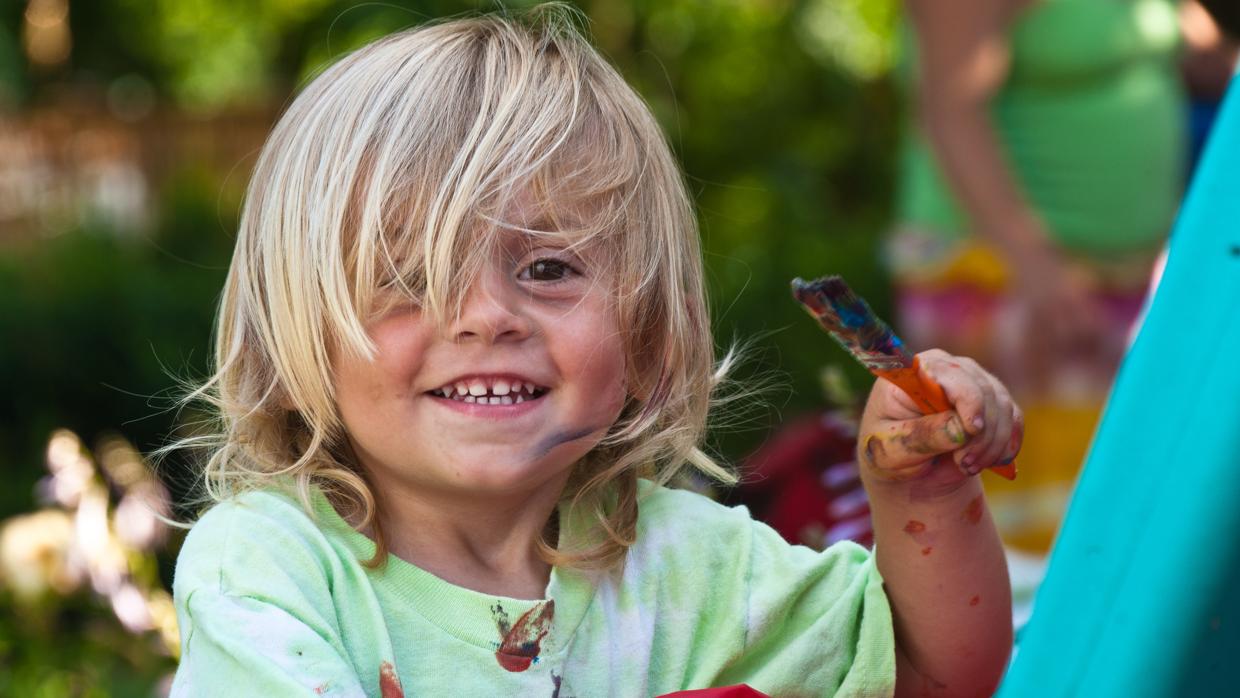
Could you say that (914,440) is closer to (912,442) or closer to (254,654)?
(912,442)

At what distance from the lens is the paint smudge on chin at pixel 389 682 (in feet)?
4.61

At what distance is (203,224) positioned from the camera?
20.1 ft

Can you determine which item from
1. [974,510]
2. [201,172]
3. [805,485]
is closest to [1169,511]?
[974,510]

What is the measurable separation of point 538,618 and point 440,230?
1.34ft

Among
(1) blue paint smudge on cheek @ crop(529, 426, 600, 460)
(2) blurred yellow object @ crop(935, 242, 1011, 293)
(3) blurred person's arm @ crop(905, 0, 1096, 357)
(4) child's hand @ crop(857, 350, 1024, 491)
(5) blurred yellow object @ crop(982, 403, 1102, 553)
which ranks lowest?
(5) blurred yellow object @ crop(982, 403, 1102, 553)

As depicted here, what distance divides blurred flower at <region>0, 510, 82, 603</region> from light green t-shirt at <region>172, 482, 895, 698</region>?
1603mm

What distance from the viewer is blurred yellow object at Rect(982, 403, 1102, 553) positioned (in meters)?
3.24

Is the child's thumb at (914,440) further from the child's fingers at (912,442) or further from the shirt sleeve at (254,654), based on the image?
the shirt sleeve at (254,654)

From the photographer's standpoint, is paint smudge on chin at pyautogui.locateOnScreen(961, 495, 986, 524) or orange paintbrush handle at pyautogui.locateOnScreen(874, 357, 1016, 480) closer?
orange paintbrush handle at pyautogui.locateOnScreen(874, 357, 1016, 480)

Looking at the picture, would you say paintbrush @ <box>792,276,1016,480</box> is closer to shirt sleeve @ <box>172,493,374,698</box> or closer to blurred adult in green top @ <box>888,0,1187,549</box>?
shirt sleeve @ <box>172,493,374,698</box>

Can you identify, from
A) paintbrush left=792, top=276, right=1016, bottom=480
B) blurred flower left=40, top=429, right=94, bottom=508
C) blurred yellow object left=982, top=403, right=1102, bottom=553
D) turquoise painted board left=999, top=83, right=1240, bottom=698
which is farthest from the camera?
blurred yellow object left=982, top=403, right=1102, bottom=553

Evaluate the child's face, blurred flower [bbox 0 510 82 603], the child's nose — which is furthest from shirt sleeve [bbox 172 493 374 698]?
blurred flower [bbox 0 510 82 603]

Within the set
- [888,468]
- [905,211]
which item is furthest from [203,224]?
[888,468]

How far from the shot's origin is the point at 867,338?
1246 mm
